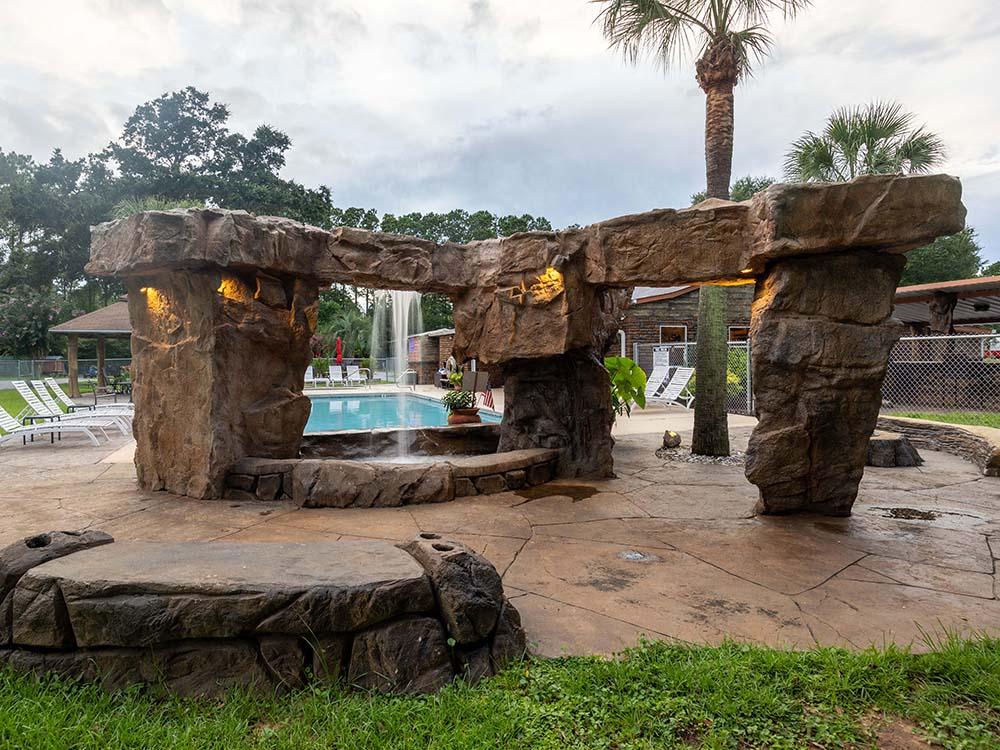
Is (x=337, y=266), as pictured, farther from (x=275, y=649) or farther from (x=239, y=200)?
(x=239, y=200)

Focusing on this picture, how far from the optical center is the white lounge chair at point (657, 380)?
44.4ft

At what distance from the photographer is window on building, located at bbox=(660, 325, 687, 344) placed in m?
16.9

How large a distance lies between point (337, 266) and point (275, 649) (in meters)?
4.11

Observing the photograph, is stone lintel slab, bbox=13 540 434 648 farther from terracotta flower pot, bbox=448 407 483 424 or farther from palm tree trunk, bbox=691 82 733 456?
terracotta flower pot, bbox=448 407 483 424

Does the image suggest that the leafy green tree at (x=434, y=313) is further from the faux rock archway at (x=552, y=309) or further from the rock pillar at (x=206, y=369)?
the rock pillar at (x=206, y=369)

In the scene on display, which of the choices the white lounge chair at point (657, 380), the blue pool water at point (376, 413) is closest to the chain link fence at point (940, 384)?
the white lounge chair at point (657, 380)

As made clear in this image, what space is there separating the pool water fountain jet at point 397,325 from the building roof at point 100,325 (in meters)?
11.7

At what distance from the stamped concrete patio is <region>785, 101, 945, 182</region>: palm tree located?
1097 cm

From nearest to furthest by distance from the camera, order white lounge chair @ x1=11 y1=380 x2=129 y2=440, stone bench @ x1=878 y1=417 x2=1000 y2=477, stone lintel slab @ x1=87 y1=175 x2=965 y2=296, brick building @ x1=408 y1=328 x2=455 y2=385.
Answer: stone lintel slab @ x1=87 y1=175 x2=965 y2=296 → stone bench @ x1=878 y1=417 x2=1000 y2=477 → white lounge chair @ x1=11 y1=380 x2=129 y2=440 → brick building @ x1=408 y1=328 x2=455 y2=385

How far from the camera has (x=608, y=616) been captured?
2.81 metres

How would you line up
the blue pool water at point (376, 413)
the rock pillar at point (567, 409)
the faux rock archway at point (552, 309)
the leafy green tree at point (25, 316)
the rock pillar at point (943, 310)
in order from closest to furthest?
the faux rock archway at point (552, 309), the rock pillar at point (567, 409), the rock pillar at point (943, 310), the blue pool water at point (376, 413), the leafy green tree at point (25, 316)

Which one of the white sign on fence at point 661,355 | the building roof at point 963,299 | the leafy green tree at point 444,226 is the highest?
the leafy green tree at point 444,226

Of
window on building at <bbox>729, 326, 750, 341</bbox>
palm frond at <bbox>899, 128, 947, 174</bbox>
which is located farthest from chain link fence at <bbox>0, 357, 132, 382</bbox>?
palm frond at <bbox>899, 128, 947, 174</bbox>

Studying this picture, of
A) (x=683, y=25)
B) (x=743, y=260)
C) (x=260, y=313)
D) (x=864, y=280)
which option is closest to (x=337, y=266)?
(x=260, y=313)
